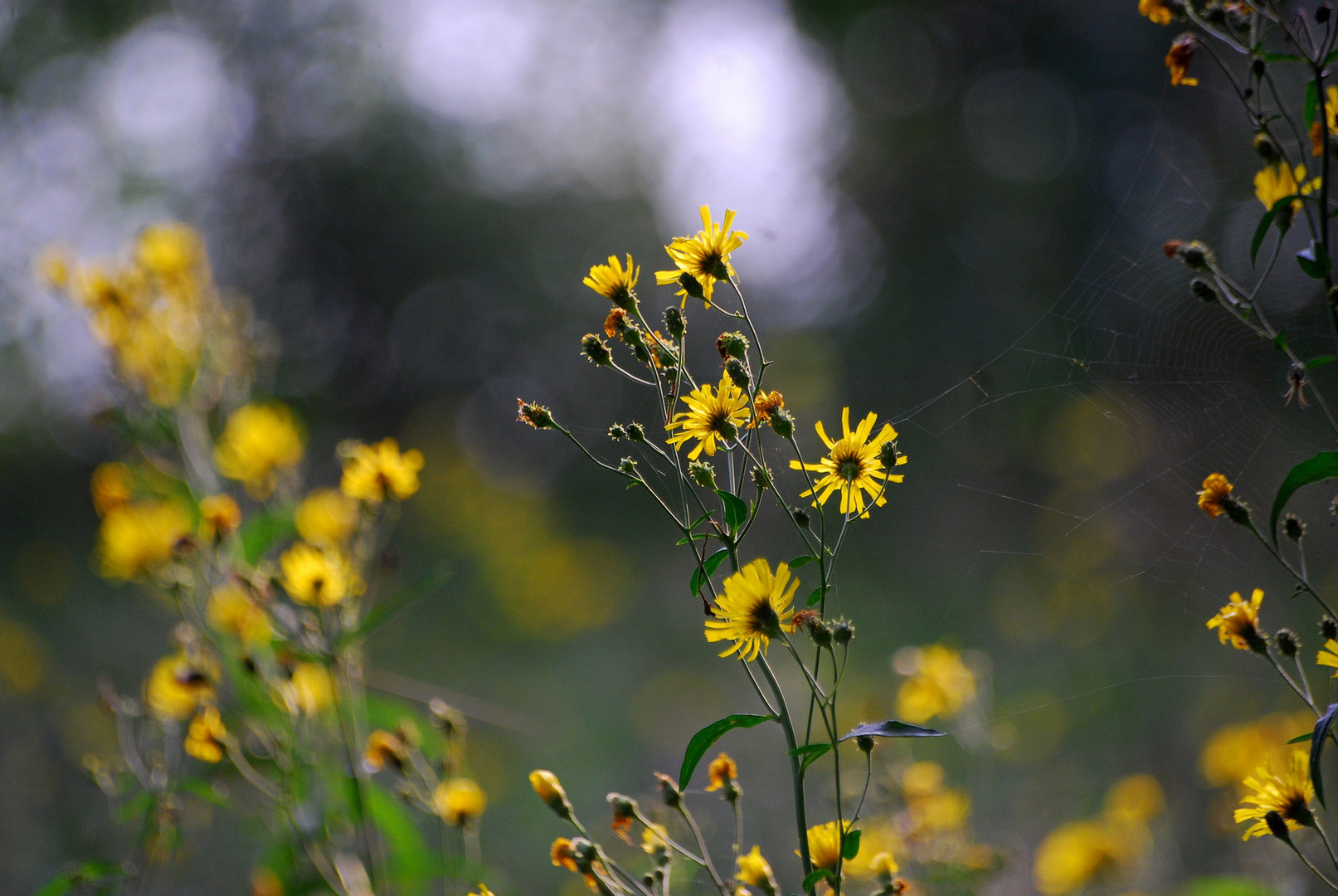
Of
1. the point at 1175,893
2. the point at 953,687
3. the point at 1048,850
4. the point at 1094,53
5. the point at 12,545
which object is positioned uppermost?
the point at 12,545

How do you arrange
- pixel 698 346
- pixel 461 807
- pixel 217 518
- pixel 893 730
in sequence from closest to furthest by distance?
pixel 893 730, pixel 461 807, pixel 217 518, pixel 698 346

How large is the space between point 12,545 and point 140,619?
2920 mm

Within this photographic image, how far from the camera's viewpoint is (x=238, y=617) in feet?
4.57

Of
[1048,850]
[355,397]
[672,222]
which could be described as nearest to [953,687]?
[1048,850]

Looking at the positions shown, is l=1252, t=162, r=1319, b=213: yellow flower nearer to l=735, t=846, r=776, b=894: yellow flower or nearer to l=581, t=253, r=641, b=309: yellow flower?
l=581, t=253, r=641, b=309: yellow flower

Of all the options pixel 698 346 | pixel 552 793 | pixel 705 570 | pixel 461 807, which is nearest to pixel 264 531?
pixel 461 807

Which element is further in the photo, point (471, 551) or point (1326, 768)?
point (471, 551)

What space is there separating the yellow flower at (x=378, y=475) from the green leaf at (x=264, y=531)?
1.05 ft

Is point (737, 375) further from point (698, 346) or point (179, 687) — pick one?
point (698, 346)

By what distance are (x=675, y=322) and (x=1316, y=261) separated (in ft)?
1.78

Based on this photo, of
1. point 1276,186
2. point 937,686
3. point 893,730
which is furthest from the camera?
point 937,686

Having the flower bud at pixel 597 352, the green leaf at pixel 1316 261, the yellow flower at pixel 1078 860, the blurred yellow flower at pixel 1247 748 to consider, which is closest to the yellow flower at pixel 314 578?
the flower bud at pixel 597 352

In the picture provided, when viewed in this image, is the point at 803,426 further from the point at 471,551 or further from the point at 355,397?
the point at 355,397

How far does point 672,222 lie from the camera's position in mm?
4641
